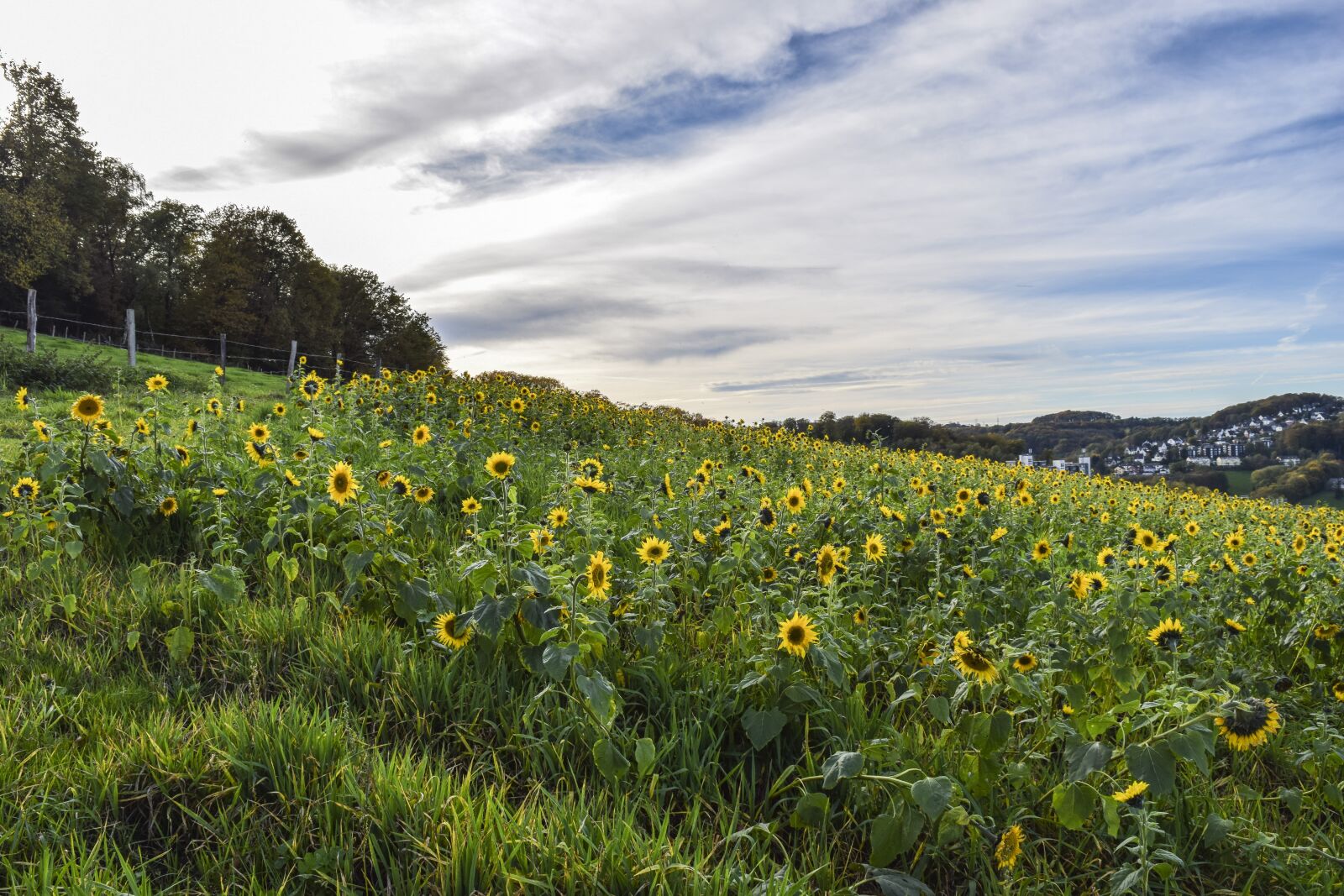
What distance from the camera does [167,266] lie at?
159 feet

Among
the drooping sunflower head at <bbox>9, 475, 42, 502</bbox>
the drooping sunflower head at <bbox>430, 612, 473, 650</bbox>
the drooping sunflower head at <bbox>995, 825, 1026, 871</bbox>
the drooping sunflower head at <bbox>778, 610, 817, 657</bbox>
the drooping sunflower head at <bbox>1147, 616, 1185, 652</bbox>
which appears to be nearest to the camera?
the drooping sunflower head at <bbox>995, 825, 1026, 871</bbox>

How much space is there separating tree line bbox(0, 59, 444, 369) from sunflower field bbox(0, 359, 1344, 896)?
38.8 m

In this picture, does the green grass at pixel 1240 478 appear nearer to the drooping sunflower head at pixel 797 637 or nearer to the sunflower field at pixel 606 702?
the sunflower field at pixel 606 702

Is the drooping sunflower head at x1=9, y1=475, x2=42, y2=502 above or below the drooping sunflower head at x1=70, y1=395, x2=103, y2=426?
below

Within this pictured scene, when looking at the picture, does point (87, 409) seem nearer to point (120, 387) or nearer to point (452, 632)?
point (452, 632)

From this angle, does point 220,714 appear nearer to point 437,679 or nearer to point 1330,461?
point 437,679

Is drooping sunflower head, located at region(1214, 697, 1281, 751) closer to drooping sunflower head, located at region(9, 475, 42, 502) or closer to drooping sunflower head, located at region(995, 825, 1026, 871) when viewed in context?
drooping sunflower head, located at region(995, 825, 1026, 871)

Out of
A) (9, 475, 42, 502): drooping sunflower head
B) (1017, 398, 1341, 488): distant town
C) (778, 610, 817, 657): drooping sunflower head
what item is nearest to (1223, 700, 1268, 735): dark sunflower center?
(778, 610, 817, 657): drooping sunflower head

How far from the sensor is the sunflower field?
2283mm

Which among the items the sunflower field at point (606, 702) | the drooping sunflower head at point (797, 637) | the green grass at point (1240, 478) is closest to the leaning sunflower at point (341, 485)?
the sunflower field at point (606, 702)

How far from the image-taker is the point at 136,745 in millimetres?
2633

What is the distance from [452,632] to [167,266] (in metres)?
57.0

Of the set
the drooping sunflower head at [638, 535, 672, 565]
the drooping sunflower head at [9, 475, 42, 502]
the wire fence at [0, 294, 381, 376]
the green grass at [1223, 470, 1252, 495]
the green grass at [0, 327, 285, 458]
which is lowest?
the green grass at [1223, 470, 1252, 495]

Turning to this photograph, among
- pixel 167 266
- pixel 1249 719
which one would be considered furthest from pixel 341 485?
pixel 167 266
